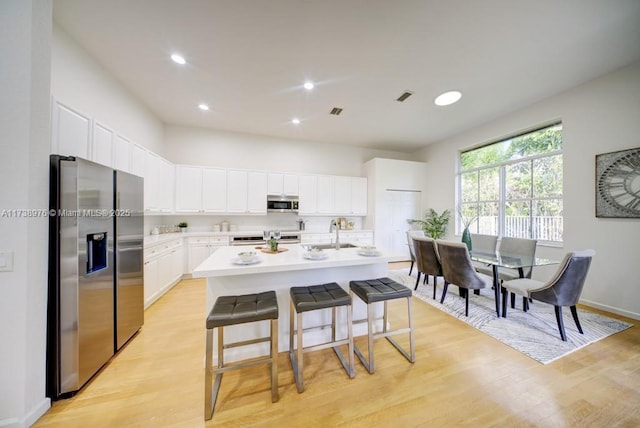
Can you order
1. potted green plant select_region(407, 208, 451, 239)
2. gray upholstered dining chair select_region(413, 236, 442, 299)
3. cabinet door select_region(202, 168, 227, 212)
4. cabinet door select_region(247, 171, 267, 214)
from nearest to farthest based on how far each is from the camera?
A: gray upholstered dining chair select_region(413, 236, 442, 299), cabinet door select_region(202, 168, 227, 212), cabinet door select_region(247, 171, 267, 214), potted green plant select_region(407, 208, 451, 239)

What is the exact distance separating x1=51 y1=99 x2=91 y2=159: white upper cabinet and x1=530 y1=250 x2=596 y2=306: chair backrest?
4.69m

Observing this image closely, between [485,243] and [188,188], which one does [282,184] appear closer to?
[188,188]

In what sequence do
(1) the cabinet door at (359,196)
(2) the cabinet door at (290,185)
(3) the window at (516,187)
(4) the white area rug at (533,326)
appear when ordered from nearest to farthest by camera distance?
1. (4) the white area rug at (533,326)
2. (3) the window at (516,187)
3. (2) the cabinet door at (290,185)
4. (1) the cabinet door at (359,196)

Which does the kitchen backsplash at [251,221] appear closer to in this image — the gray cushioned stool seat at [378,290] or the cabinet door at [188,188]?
the cabinet door at [188,188]

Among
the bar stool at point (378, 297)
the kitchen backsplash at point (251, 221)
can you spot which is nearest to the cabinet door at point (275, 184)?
the kitchen backsplash at point (251, 221)

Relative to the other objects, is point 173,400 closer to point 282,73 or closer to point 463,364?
point 463,364

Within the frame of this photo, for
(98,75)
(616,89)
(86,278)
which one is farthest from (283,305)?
(616,89)

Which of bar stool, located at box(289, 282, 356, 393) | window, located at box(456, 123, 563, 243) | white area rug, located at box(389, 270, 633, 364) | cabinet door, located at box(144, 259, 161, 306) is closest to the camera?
bar stool, located at box(289, 282, 356, 393)

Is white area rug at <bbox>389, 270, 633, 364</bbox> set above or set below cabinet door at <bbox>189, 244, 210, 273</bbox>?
below

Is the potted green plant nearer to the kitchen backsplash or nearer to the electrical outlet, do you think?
the kitchen backsplash

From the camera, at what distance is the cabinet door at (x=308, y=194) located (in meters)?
4.95

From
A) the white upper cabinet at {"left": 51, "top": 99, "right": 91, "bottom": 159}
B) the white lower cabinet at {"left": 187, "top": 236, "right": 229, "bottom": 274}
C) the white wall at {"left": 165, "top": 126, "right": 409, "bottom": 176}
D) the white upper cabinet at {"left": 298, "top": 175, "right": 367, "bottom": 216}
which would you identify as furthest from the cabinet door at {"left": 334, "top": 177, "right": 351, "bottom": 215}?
the white upper cabinet at {"left": 51, "top": 99, "right": 91, "bottom": 159}

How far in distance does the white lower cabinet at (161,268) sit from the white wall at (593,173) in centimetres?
595

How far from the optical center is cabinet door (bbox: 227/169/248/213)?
4.44 m
